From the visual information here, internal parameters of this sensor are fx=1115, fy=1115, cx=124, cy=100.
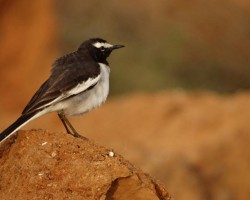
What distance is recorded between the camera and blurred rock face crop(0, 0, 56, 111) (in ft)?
111

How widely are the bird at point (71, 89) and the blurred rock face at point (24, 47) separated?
63.1 feet

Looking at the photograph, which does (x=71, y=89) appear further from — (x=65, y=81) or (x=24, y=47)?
(x=24, y=47)

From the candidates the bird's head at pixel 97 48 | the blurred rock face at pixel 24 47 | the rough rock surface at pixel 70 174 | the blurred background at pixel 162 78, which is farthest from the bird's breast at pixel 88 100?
the blurred rock face at pixel 24 47

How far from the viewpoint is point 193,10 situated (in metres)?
32.1

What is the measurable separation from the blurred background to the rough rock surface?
31.2 feet

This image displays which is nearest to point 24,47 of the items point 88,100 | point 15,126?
point 88,100

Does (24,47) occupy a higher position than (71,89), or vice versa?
(71,89)

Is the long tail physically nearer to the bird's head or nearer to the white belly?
the white belly

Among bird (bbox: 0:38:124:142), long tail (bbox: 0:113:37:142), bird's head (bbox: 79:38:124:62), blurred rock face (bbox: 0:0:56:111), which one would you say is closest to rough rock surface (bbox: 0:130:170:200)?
long tail (bbox: 0:113:37:142)

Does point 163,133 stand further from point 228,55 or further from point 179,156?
point 228,55

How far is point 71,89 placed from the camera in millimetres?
13344

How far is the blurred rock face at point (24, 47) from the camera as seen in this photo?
33844 mm

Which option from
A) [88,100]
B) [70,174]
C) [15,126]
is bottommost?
[88,100]

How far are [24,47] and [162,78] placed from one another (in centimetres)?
688
